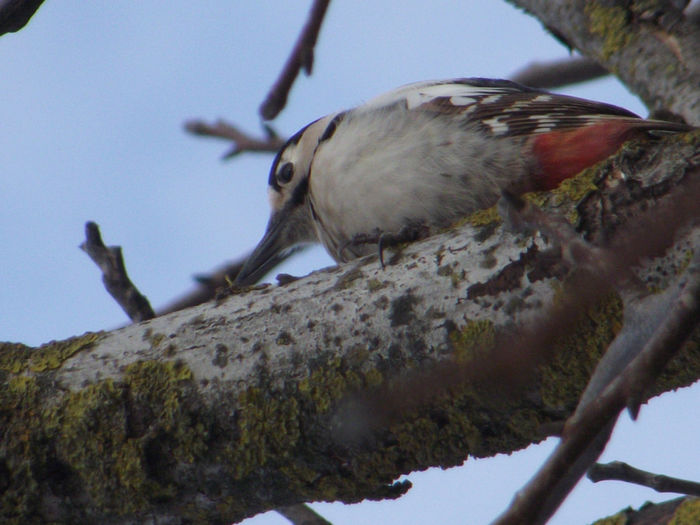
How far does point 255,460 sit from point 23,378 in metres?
0.64

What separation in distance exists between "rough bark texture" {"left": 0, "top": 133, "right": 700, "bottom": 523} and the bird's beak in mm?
1781

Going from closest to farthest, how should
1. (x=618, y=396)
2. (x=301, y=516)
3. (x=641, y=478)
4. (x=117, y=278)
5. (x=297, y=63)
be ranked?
(x=618, y=396), (x=641, y=478), (x=301, y=516), (x=117, y=278), (x=297, y=63)

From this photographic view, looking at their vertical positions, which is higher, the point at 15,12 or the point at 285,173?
the point at 285,173

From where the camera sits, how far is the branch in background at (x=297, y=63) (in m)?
3.39

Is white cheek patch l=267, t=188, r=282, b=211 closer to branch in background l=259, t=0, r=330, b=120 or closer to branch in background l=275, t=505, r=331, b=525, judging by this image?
branch in background l=259, t=0, r=330, b=120

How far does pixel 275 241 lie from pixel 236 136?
0.56 metres

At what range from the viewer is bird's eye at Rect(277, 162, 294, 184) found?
4.06 m

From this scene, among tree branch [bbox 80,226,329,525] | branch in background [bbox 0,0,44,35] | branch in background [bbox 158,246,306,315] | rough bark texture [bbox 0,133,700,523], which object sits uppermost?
branch in background [bbox 158,246,306,315]

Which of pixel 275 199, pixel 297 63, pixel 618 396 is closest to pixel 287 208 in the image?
pixel 275 199

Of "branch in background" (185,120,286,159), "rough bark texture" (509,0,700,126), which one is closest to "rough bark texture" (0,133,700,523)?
"rough bark texture" (509,0,700,126)

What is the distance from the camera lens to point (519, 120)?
10.2 feet

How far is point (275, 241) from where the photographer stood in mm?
4062

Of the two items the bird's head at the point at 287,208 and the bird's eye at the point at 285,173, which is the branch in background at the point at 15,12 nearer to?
the bird's head at the point at 287,208

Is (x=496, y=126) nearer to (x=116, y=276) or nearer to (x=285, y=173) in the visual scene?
(x=285, y=173)
